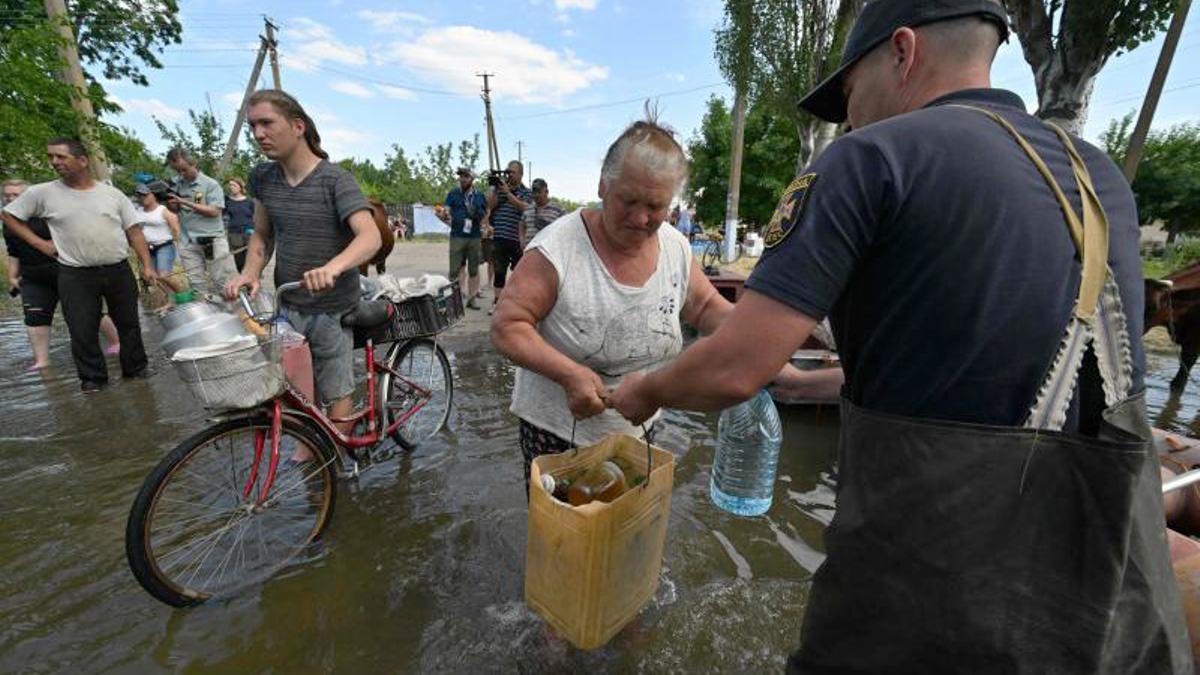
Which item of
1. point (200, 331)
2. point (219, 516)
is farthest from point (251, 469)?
point (200, 331)

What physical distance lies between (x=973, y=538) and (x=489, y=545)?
8.13 ft

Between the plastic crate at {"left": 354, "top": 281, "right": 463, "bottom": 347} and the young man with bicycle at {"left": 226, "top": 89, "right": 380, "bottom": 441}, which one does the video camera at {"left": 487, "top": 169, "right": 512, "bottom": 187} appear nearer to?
the plastic crate at {"left": 354, "top": 281, "right": 463, "bottom": 347}

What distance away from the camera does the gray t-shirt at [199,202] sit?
24.3ft

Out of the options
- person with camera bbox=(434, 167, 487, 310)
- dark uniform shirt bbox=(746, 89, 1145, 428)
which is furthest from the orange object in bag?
person with camera bbox=(434, 167, 487, 310)

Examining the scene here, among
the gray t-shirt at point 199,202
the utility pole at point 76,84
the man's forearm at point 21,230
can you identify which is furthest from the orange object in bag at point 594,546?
the utility pole at point 76,84

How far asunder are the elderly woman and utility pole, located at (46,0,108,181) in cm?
1063

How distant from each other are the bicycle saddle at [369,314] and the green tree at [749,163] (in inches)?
1069

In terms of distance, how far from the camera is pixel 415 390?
3.83m

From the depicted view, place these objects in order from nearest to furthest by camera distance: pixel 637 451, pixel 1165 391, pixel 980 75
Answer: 1. pixel 980 75
2. pixel 637 451
3. pixel 1165 391

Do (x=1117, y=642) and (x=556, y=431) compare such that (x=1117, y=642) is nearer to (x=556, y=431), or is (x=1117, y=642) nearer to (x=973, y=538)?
(x=973, y=538)

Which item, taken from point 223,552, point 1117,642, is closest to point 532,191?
point 223,552

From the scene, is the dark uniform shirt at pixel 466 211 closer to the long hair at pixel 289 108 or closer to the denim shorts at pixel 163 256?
the denim shorts at pixel 163 256

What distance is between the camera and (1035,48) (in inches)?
295

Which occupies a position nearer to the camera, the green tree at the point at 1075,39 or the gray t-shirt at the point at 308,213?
the gray t-shirt at the point at 308,213
